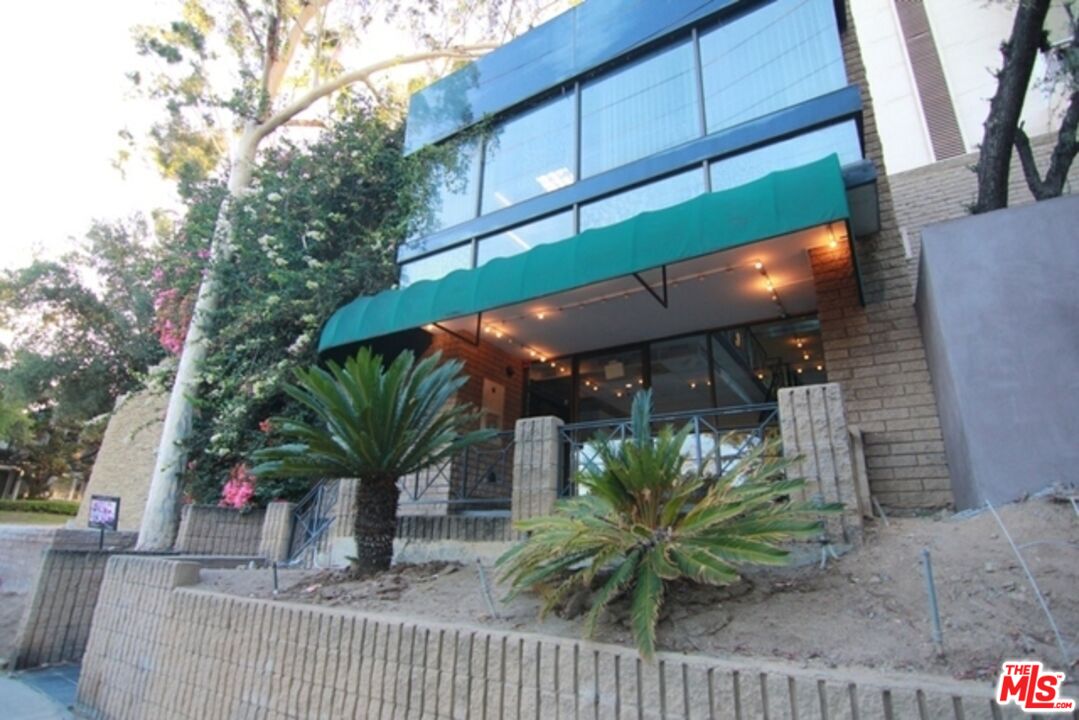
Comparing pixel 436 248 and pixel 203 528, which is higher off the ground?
pixel 436 248

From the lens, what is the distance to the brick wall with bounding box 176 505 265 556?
8.60 meters

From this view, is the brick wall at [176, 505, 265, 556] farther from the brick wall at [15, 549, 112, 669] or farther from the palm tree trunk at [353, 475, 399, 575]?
the palm tree trunk at [353, 475, 399, 575]

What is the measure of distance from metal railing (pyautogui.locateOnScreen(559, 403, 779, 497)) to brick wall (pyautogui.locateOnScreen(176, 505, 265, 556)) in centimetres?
556

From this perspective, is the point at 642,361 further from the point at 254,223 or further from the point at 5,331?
the point at 5,331

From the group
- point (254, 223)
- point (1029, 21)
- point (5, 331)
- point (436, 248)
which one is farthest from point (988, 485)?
point (5, 331)

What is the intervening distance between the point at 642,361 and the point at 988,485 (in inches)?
218

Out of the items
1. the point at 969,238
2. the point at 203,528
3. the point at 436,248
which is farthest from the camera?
the point at 436,248

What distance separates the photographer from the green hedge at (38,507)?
1097 inches

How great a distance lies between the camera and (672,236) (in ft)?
19.6

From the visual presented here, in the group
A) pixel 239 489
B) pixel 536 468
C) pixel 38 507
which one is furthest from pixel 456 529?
pixel 38 507

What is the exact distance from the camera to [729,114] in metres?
7.48

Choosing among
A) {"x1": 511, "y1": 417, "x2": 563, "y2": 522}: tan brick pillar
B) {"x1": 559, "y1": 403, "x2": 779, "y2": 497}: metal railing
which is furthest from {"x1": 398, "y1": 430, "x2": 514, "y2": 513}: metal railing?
{"x1": 511, "y1": 417, "x2": 563, "y2": 522}: tan brick pillar

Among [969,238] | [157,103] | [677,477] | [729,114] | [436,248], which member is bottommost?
[677,477]

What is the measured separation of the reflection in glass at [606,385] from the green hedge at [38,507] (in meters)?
31.5
